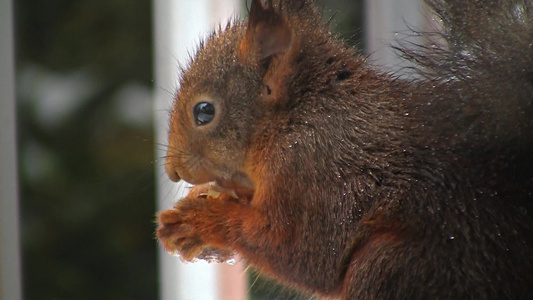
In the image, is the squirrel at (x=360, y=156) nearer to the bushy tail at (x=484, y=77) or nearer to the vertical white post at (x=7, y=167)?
the bushy tail at (x=484, y=77)

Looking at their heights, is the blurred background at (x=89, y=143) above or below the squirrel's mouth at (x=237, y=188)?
above

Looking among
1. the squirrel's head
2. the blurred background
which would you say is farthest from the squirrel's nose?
the blurred background

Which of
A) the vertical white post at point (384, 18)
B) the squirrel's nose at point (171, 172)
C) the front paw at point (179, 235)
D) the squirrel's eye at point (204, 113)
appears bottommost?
the front paw at point (179, 235)

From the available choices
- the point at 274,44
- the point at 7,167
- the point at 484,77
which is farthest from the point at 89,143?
the point at 484,77

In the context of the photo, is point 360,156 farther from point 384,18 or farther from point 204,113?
point 384,18

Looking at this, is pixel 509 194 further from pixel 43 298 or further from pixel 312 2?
pixel 43 298

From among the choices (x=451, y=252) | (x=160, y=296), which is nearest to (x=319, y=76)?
(x=451, y=252)

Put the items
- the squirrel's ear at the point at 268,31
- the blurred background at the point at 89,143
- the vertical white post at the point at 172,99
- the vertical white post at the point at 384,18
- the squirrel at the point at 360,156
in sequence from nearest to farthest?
1. the squirrel at the point at 360,156
2. the squirrel's ear at the point at 268,31
3. the vertical white post at the point at 172,99
4. the vertical white post at the point at 384,18
5. the blurred background at the point at 89,143

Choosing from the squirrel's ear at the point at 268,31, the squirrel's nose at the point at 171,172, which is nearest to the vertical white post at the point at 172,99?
the squirrel's nose at the point at 171,172
